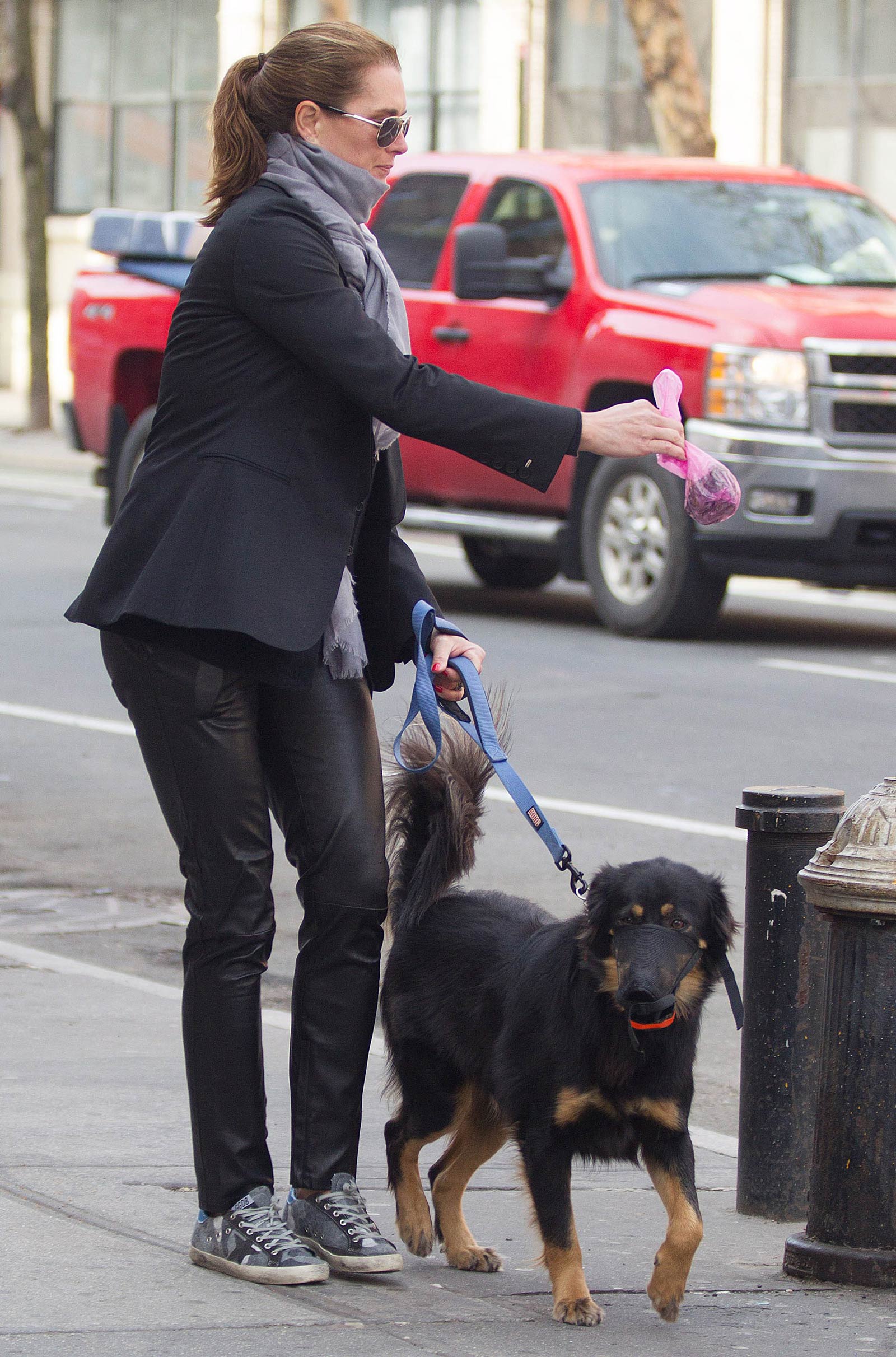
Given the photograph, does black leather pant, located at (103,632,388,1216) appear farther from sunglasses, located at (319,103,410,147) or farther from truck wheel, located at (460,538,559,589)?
truck wheel, located at (460,538,559,589)

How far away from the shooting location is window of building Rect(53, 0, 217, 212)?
34781 millimetres

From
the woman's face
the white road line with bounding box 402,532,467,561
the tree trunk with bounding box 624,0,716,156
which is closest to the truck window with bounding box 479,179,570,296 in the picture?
the white road line with bounding box 402,532,467,561

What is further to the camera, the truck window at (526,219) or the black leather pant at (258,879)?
the truck window at (526,219)

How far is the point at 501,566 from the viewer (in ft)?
46.9

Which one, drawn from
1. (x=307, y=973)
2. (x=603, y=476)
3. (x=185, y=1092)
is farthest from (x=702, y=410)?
(x=307, y=973)

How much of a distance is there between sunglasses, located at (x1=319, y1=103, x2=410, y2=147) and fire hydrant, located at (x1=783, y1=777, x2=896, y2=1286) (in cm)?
140

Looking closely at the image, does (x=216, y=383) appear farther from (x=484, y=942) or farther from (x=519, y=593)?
(x=519, y=593)

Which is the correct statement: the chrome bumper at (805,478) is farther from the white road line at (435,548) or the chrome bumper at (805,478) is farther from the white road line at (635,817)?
the white road line at (435,548)

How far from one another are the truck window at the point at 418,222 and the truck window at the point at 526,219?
26cm

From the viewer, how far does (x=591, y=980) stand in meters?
3.73

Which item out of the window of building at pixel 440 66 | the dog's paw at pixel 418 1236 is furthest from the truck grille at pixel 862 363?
the window of building at pixel 440 66

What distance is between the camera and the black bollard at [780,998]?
434 centimetres

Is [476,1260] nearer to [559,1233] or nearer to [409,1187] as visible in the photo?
[409,1187]

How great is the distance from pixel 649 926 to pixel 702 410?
8069mm
